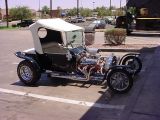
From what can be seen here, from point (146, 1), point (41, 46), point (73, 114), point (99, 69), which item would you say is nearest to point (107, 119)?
point (73, 114)

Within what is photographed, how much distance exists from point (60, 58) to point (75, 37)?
1.02 m

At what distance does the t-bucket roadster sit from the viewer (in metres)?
10.1

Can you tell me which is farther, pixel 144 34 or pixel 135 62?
pixel 144 34

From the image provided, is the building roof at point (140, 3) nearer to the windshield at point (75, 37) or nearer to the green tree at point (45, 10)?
the windshield at point (75, 37)

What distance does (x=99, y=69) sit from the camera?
1007 centimetres

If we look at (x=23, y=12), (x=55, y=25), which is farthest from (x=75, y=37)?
(x=23, y=12)

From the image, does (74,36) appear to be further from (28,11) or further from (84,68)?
(28,11)

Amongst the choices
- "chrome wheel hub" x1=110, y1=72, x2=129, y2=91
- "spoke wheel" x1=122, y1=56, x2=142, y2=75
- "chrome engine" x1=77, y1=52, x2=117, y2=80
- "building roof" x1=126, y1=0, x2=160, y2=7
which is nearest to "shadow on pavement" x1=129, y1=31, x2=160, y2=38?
"building roof" x1=126, y1=0, x2=160, y2=7

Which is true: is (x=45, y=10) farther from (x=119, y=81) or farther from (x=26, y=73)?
(x=119, y=81)

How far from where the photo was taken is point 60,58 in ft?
34.0

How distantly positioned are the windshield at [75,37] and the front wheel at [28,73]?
1.32 m

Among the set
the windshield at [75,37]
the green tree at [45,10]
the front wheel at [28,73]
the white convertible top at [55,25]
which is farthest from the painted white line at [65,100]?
the green tree at [45,10]

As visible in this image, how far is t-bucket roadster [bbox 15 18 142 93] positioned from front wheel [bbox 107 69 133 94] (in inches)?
15.2

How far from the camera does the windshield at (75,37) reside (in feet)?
35.3
